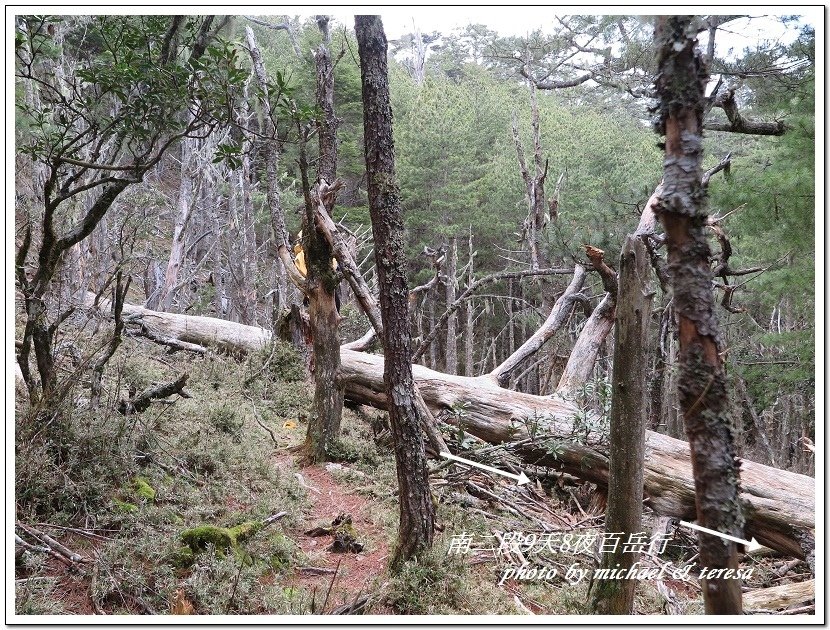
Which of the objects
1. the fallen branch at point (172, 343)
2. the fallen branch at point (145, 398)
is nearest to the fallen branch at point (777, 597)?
the fallen branch at point (145, 398)

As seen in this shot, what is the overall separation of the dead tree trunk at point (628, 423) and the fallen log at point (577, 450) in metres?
0.42

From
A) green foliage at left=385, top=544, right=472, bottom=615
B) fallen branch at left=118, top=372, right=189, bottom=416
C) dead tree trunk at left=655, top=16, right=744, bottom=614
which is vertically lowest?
green foliage at left=385, top=544, right=472, bottom=615

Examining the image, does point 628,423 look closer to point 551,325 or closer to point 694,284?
point 694,284

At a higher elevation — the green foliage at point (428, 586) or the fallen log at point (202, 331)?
the fallen log at point (202, 331)

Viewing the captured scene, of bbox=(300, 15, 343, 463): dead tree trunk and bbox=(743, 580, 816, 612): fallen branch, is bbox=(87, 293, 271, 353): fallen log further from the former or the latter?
bbox=(743, 580, 816, 612): fallen branch

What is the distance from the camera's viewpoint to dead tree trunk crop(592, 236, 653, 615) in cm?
225

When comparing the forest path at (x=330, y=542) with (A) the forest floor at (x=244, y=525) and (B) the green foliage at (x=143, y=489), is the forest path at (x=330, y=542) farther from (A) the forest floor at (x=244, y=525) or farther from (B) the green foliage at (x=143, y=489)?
(B) the green foliage at (x=143, y=489)

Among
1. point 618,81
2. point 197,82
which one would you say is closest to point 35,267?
point 197,82

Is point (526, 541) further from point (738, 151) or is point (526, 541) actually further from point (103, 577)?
point (738, 151)

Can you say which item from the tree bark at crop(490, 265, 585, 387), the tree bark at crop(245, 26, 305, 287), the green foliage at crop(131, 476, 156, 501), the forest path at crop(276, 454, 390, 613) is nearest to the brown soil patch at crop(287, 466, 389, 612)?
the forest path at crop(276, 454, 390, 613)

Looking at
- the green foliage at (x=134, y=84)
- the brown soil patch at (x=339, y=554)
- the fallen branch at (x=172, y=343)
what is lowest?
the brown soil patch at (x=339, y=554)

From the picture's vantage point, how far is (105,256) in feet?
27.0

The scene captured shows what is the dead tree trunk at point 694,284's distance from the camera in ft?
4.81

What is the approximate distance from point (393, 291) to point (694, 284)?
1.56 meters
